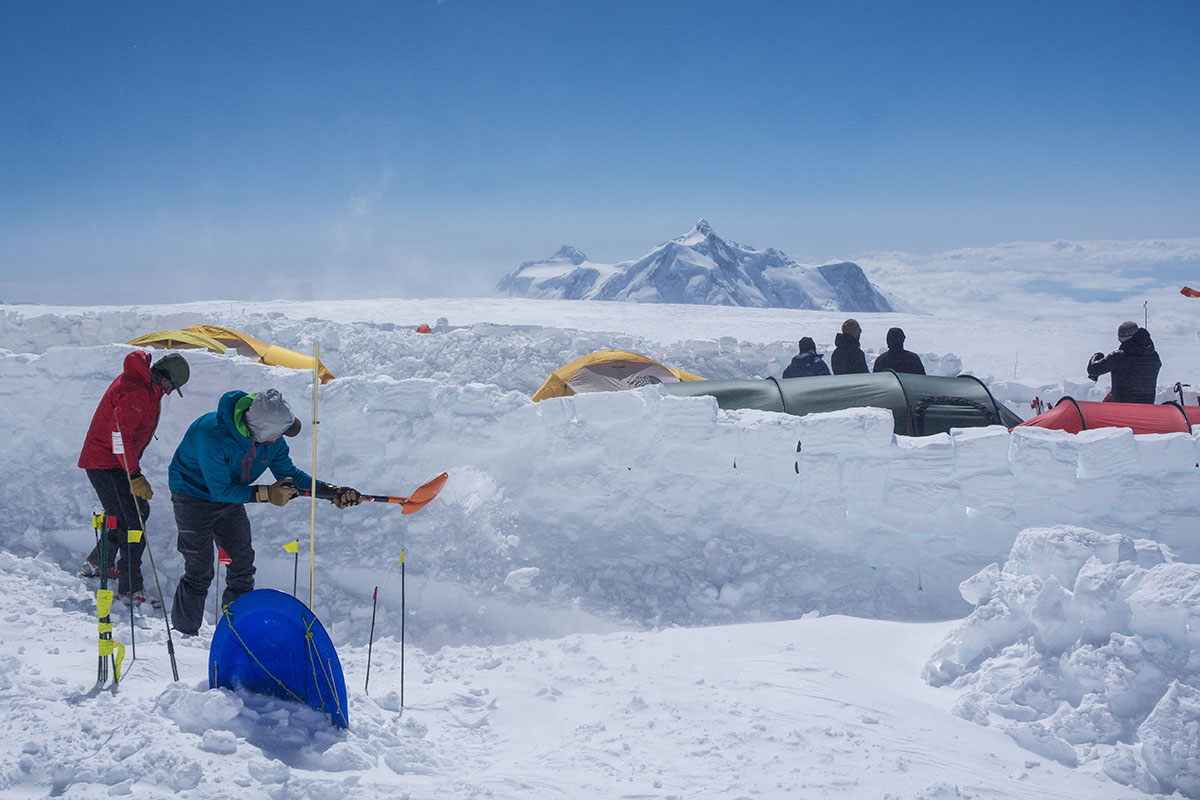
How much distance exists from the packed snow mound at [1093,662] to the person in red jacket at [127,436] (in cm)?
444

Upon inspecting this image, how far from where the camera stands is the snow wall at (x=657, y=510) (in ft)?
15.9

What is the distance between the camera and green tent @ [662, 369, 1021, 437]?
24.1ft

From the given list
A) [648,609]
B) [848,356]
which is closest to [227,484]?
[648,609]

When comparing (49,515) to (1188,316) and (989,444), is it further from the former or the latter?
(1188,316)

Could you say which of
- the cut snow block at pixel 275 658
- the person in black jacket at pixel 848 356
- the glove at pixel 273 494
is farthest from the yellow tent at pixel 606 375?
the cut snow block at pixel 275 658

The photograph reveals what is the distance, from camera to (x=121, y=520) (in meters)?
4.62

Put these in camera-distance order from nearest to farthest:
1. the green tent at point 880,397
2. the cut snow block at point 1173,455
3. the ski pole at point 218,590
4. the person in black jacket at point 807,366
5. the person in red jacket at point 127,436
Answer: the ski pole at point 218,590
the person in red jacket at point 127,436
the cut snow block at point 1173,455
the green tent at point 880,397
the person in black jacket at point 807,366

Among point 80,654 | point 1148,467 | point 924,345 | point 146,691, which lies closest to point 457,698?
point 146,691

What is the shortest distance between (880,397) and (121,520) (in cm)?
634

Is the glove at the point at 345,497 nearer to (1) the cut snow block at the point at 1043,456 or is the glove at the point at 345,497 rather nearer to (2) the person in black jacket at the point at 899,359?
(1) the cut snow block at the point at 1043,456

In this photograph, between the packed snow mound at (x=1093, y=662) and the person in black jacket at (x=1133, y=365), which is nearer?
the packed snow mound at (x=1093, y=662)

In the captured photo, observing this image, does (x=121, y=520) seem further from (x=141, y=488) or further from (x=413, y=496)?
(x=413, y=496)

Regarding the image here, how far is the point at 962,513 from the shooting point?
513 cm

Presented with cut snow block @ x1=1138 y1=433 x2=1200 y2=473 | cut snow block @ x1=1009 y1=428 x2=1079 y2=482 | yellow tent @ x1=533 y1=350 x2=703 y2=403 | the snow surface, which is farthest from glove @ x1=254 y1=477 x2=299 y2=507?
yellow tent @ x1=533 y1=350 x2=703 y2=403
